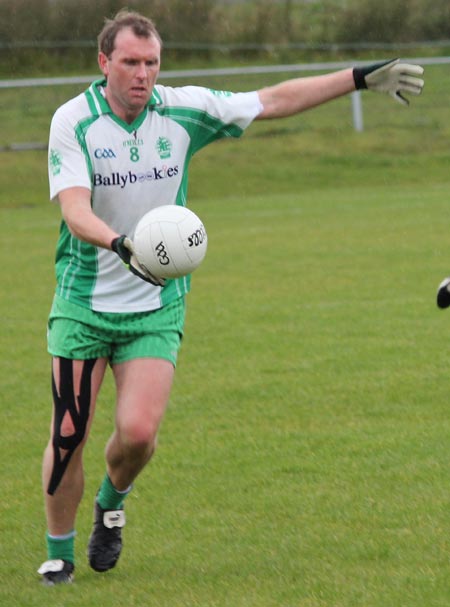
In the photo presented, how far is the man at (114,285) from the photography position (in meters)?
5.39

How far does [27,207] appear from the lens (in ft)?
75.0

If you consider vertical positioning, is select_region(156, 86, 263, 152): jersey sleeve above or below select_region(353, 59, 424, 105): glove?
below

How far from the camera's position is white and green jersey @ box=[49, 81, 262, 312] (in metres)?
5.41

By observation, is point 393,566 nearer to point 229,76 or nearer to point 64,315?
point 64,315

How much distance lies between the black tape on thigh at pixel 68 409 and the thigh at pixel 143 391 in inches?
5.6

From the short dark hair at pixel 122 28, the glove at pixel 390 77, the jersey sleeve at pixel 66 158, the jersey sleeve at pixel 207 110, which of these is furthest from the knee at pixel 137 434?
the glove at pixel 390 77

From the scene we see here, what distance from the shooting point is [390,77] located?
5.84 metres

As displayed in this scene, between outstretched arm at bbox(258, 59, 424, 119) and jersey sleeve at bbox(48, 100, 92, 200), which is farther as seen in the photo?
outstretched arm at bbox(258, 59, 424, 119)

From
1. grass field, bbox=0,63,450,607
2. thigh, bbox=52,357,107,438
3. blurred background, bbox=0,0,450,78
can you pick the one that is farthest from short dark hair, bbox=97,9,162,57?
blurred background, bbox=0,0,450,78

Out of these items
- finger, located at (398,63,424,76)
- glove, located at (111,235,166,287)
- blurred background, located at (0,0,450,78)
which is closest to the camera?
glove, located at (111,235,166,287)

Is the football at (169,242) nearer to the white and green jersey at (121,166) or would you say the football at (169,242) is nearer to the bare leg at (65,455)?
the white and green jersey at (121,166)

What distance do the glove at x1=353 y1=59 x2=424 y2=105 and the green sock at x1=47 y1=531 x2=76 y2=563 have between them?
7.62 ft

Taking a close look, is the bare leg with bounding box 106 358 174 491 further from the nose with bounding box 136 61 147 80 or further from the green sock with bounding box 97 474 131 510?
the nose with bounding box 136 61 147 80

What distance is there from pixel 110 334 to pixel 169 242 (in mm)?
Result: 622
